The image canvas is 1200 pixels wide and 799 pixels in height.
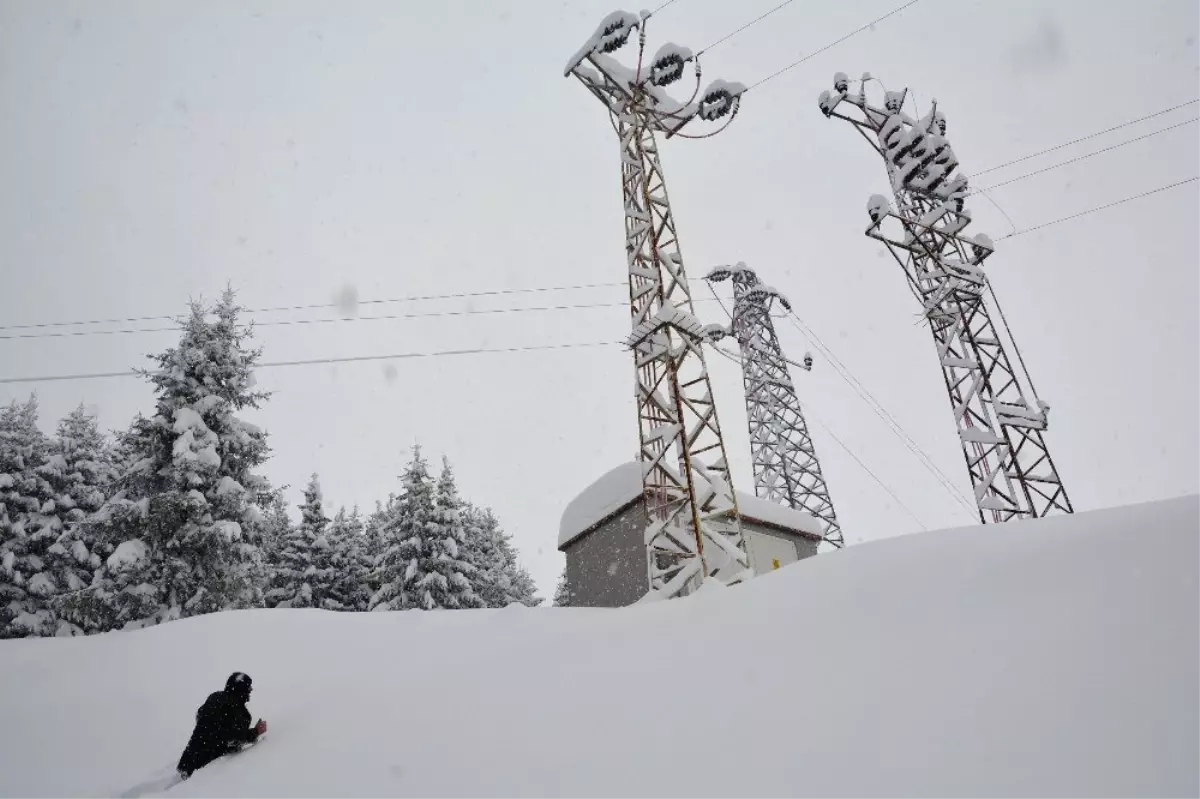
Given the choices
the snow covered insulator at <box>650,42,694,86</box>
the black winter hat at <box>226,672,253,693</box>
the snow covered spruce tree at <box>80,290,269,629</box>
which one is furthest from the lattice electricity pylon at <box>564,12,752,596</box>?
the snow covered spruce tree at <box>80,290,269,629</box>

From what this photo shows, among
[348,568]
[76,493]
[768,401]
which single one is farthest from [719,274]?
[76,493]

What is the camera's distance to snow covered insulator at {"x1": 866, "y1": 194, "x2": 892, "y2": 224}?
17.7 m

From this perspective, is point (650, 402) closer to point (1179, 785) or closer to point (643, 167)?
point (643, 167)

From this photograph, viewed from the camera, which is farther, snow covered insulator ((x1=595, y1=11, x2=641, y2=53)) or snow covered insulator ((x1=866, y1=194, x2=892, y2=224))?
snow covered insulator ((x1=866, y1=194, x2=892, y2=224))

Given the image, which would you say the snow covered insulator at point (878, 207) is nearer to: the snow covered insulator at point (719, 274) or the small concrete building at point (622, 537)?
the small concrete building at point (622, 537)

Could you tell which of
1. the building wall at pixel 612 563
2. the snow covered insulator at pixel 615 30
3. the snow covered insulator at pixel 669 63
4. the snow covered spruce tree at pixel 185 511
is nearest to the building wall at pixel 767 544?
the building wall at pixel 612 563

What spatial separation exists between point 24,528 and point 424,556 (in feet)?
45.7

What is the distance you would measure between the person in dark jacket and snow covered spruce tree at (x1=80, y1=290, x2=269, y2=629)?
13.5 m

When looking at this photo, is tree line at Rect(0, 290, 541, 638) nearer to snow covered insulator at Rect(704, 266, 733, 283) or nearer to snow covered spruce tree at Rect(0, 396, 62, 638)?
snow covered spruce tree at Rect(0, 396, 62, 638)

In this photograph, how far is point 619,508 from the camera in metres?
15.4

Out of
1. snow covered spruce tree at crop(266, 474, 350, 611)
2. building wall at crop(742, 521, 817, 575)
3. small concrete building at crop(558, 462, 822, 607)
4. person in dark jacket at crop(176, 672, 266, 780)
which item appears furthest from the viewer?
snow covered spruce tree at crop(266, 474, 350, 611)

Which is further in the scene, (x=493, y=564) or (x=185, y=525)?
(x=493, y=564)

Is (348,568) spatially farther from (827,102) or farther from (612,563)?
(827,102)

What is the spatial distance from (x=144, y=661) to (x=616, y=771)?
335 inches
